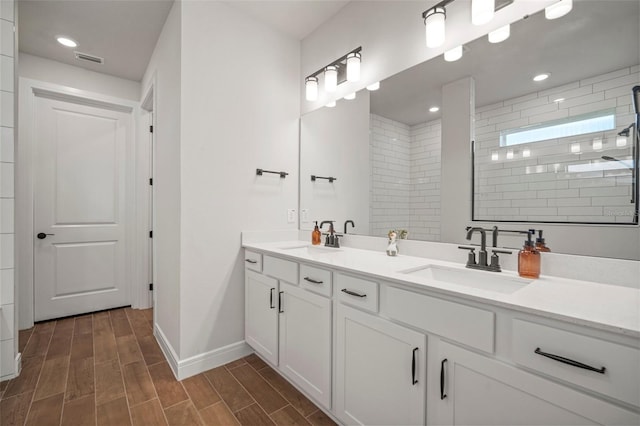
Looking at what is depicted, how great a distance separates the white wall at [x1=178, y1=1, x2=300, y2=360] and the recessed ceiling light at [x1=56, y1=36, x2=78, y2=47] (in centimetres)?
150

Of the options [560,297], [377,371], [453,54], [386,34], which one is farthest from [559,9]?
[377,371]

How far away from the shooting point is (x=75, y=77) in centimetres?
304

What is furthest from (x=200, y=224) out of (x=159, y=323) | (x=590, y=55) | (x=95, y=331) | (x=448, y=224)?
(x=590, y=55)

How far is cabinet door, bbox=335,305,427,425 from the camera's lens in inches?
43.4

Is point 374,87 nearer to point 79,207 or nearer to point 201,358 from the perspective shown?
A: point 201,358

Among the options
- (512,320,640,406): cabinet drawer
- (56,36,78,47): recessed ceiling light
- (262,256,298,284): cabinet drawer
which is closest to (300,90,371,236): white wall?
(262,256,298,284): cabinet drawer

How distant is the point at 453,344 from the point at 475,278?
43 cm

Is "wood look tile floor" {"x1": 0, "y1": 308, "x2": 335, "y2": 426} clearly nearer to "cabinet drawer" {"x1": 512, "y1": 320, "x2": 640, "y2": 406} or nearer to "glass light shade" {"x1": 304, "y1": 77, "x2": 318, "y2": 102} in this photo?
"cabinet drawer" {"x1": 512, "y1": 320, "x2": 640, "y2": 406}

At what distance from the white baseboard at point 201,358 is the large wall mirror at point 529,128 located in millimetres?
1377

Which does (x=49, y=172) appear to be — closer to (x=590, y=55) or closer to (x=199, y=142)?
(x=199, y=142)

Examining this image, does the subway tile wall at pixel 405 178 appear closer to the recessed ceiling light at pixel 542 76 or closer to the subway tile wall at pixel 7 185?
the recessed ceiling light at pixel 542 76

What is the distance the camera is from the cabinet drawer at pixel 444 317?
Result: 93 cm

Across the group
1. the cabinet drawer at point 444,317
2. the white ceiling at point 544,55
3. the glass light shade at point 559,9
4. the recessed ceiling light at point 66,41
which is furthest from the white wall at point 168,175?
the glass light shade at point 559,9

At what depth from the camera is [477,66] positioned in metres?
1.48
